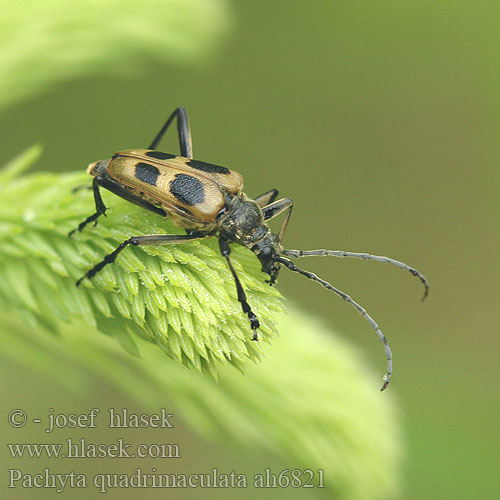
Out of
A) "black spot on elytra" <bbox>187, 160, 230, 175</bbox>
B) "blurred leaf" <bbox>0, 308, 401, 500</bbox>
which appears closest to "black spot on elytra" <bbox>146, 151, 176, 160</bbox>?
"black spot on elytra" <bbox>187, 160, 230, 175</bbox>

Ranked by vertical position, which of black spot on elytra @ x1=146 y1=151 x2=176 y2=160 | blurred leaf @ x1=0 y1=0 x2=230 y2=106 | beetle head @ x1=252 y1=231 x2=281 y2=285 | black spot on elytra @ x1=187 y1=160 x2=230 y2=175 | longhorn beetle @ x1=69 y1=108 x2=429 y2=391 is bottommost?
beetle head @ x1=252 y1=231 x2=281 y2=285

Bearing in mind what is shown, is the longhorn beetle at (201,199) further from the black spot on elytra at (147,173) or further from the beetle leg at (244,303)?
the beetle leg at (244,303)

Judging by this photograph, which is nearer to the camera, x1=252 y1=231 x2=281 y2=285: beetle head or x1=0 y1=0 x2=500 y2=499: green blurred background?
x1=252 y1=231 x2=281 y2=285: beetle head

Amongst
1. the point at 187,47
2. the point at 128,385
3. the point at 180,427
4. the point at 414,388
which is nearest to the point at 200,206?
the point at 187,47

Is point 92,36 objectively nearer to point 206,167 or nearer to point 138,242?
point 206,167

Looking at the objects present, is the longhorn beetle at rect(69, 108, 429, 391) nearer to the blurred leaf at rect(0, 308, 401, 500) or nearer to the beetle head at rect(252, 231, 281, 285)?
the beetle head at rect(252, 231, 281, 285)

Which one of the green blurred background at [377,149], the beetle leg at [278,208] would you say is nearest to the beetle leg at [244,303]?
the beetle leg at [278,208]
